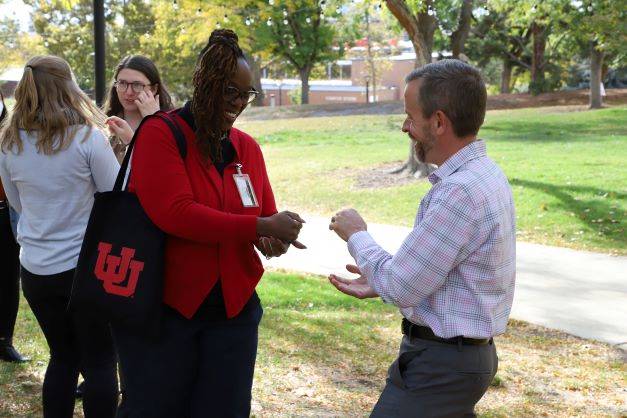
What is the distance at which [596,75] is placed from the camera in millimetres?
29234

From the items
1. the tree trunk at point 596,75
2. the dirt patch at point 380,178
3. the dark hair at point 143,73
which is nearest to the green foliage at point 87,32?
the tree trunk at point 596,75

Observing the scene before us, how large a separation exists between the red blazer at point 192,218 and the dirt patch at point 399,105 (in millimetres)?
30027

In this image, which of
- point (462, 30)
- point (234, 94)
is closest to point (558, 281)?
point (234, 94)

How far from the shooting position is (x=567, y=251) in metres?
10.3

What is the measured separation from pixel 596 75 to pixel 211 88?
28.4 metres

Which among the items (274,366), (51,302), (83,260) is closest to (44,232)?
(51,302)

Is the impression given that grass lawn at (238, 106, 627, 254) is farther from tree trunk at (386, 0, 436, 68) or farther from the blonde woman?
the blonde woman

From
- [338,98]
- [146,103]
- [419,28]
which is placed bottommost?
[338,98]

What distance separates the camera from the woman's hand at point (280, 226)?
3010 mm

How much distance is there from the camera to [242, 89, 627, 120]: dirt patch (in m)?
33.2

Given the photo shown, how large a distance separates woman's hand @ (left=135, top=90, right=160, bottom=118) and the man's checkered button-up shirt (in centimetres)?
179

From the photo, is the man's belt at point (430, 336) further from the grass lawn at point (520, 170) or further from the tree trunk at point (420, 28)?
the tree trunk at point (420, 28)

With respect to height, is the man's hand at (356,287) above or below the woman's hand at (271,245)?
below

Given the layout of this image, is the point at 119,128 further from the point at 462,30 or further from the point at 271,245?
the point at 462,30
